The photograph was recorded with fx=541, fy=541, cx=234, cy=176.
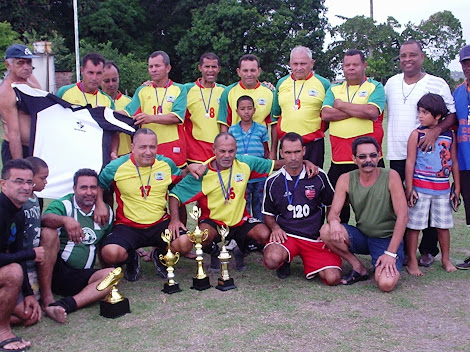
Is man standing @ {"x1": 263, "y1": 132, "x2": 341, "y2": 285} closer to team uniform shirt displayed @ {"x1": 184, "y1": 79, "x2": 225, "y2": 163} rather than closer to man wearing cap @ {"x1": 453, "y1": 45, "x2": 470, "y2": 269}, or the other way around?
team uniform shirt displayed @ {"x1": 184, "y1": 79, "x2": 225, "y2": 163}

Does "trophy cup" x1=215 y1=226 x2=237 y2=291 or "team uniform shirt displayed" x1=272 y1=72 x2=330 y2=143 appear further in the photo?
"team uniform shirt displayed" x1=272 y1=72 x2=330 y2=143

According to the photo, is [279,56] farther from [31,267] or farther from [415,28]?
[31,267]

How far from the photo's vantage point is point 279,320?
4.38 metres

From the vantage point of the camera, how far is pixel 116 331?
Answer: 421 centimetres

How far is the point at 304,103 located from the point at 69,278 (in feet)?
10.3

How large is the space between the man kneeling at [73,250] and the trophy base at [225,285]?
1047 millimetres

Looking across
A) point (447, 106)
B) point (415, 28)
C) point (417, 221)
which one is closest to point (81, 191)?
point (417, 221)

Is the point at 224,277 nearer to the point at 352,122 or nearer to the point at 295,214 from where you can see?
the point at 295,214

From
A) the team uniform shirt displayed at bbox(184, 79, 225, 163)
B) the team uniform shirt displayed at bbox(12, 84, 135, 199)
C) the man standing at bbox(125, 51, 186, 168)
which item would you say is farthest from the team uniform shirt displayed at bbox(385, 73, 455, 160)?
the team uniform shirt displayed at bbox(12, 84, 135, 199)

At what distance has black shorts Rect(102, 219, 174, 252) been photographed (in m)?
5.20

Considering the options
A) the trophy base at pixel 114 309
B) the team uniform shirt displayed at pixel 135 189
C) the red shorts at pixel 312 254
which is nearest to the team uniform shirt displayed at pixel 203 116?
the team uniform shirt displayed at pixel 135 189

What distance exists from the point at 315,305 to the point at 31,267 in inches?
97.4

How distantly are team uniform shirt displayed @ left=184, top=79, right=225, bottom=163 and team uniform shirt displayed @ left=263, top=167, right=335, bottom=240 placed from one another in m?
1.30

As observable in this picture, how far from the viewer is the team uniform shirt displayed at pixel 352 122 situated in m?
5.80
